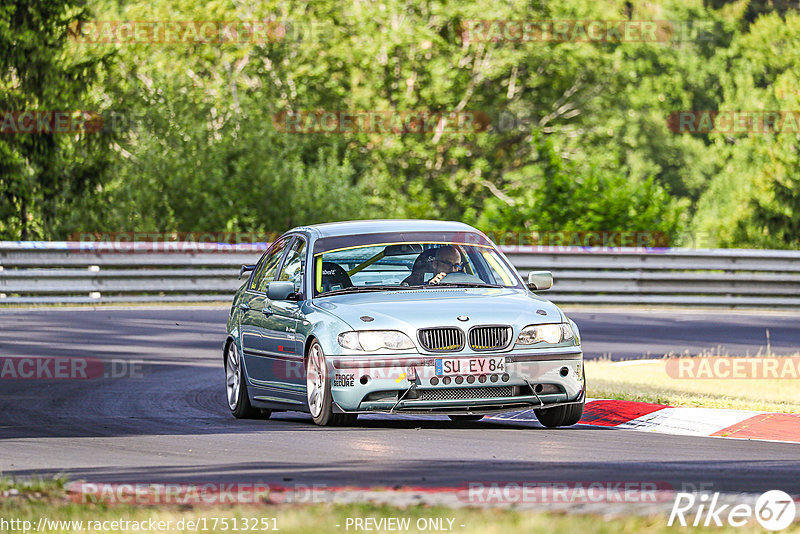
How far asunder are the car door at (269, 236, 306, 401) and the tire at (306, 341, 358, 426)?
0.47 ft

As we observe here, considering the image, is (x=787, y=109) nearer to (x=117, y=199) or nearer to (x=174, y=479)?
(x=117, y=199)

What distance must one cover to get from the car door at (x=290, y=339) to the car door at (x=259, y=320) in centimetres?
12

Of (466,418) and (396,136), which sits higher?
(396,136)

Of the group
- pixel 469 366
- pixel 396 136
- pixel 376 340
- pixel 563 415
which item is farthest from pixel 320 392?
pixel 396 136

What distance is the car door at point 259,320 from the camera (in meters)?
11.7

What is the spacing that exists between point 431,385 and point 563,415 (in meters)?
1.20

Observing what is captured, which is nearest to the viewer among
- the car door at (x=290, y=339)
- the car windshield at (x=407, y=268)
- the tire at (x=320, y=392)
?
the tire at (x=320, y=392)

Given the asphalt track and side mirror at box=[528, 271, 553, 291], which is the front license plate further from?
side mirror at box=[528, 271, 553, 291]

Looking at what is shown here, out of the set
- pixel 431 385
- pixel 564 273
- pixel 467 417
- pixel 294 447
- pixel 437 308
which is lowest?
pixel 564 273

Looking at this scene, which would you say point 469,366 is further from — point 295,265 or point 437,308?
point 295,265

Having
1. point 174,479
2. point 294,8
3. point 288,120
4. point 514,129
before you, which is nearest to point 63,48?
point 288,120

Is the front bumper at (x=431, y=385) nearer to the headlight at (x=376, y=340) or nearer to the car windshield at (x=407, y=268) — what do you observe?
the headlight at (x=376, y=340)

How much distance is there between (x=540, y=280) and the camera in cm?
1142

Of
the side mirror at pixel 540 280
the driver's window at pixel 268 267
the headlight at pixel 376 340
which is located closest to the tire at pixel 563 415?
the side mirror at pixel 540 280
